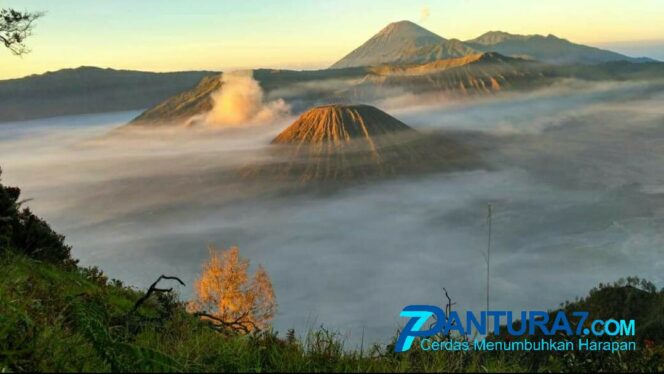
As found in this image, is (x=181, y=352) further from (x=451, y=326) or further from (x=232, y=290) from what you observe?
(x=232, y=290)

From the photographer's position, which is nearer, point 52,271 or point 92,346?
point 92,346

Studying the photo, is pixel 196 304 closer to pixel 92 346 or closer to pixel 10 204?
pixel 10 204

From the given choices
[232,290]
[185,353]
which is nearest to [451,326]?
[185,353]

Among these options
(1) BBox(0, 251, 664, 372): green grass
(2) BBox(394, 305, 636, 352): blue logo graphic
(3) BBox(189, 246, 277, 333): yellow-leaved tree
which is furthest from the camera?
(3) BBox(189, 246, 277, 333): yellow-leaved tree

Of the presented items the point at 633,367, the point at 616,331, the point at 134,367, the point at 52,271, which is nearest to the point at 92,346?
the point at 134,367

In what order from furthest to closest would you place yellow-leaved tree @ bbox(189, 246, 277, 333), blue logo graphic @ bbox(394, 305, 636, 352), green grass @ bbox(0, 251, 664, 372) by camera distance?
yellow-leaved tree @ bbox(189, 246, 277, 333), blue logo graphic @ bbox(394, 305, 636, 352), green grass @ bbox(0, 251, 664, 372)

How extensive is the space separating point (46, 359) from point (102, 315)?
79.5 inches

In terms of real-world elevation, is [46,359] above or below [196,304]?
above

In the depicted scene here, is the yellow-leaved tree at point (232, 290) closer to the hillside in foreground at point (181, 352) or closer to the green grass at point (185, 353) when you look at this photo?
the hillside in foreground at point (181, 352)

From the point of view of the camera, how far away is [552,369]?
475 centimetres

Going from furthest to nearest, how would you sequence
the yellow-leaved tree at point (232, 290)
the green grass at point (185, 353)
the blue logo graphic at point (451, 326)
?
the yellow-leaved tree at point (232, 290) < the blue logo graphic at point (451, 326) < the green grass at point (185, 353)

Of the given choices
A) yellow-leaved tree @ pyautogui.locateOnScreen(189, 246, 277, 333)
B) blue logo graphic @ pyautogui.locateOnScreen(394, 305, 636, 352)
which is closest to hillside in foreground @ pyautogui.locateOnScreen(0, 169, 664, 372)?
blue logo graphic @ pyautogui.locateOnScreen(394, 305, 636, 352)

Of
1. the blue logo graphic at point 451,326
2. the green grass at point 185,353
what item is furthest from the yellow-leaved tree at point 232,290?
the green grass at point 185,353

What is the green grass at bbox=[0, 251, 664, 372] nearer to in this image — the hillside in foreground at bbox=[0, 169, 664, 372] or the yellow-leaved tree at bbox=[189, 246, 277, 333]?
the hillside in foreground at bbox=[0, 169, 664, 372]
